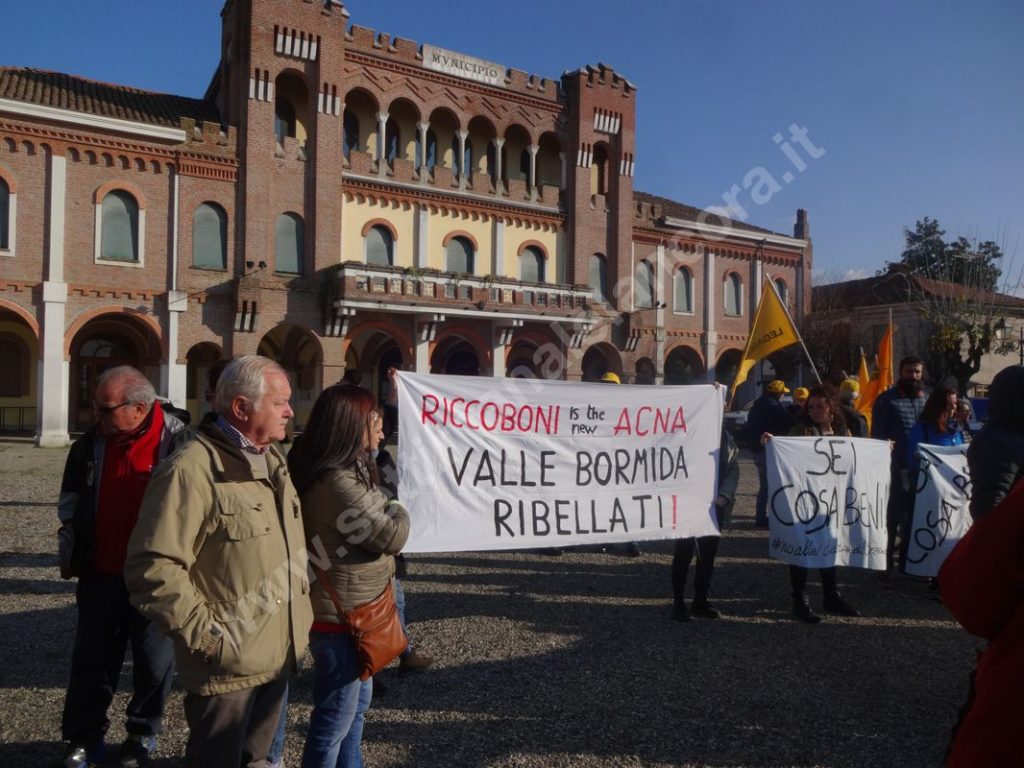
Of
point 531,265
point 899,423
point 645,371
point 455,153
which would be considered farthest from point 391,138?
point 899,423

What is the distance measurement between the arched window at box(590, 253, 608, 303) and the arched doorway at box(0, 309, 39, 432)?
64.7ft

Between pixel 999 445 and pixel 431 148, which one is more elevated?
pixel 431 148

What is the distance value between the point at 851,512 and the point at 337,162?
20424mm

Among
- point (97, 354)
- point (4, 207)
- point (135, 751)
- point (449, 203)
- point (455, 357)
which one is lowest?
point (135, 751)

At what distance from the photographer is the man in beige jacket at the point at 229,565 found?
227 cm

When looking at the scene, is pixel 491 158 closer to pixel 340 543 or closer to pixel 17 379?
pixel 17 379

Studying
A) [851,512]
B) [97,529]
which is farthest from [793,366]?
[97,529]

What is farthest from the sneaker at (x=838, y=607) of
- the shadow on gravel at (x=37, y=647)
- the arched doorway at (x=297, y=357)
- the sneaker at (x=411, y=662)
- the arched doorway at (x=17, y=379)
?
the arched doorway at (x=17, y=379)

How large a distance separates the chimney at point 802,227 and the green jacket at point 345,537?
3790 centimetres

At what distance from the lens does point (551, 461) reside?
5547 millimetres

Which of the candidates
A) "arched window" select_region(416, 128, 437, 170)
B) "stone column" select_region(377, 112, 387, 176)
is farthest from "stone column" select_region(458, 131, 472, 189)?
"stone column" select_region(377, 112, 387, 176)

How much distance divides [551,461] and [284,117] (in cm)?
2154

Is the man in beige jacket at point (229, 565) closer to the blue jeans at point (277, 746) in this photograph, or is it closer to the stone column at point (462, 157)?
the blue jeans at point (277, 746)

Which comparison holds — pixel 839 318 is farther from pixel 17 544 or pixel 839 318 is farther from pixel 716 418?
pixel 17 544
